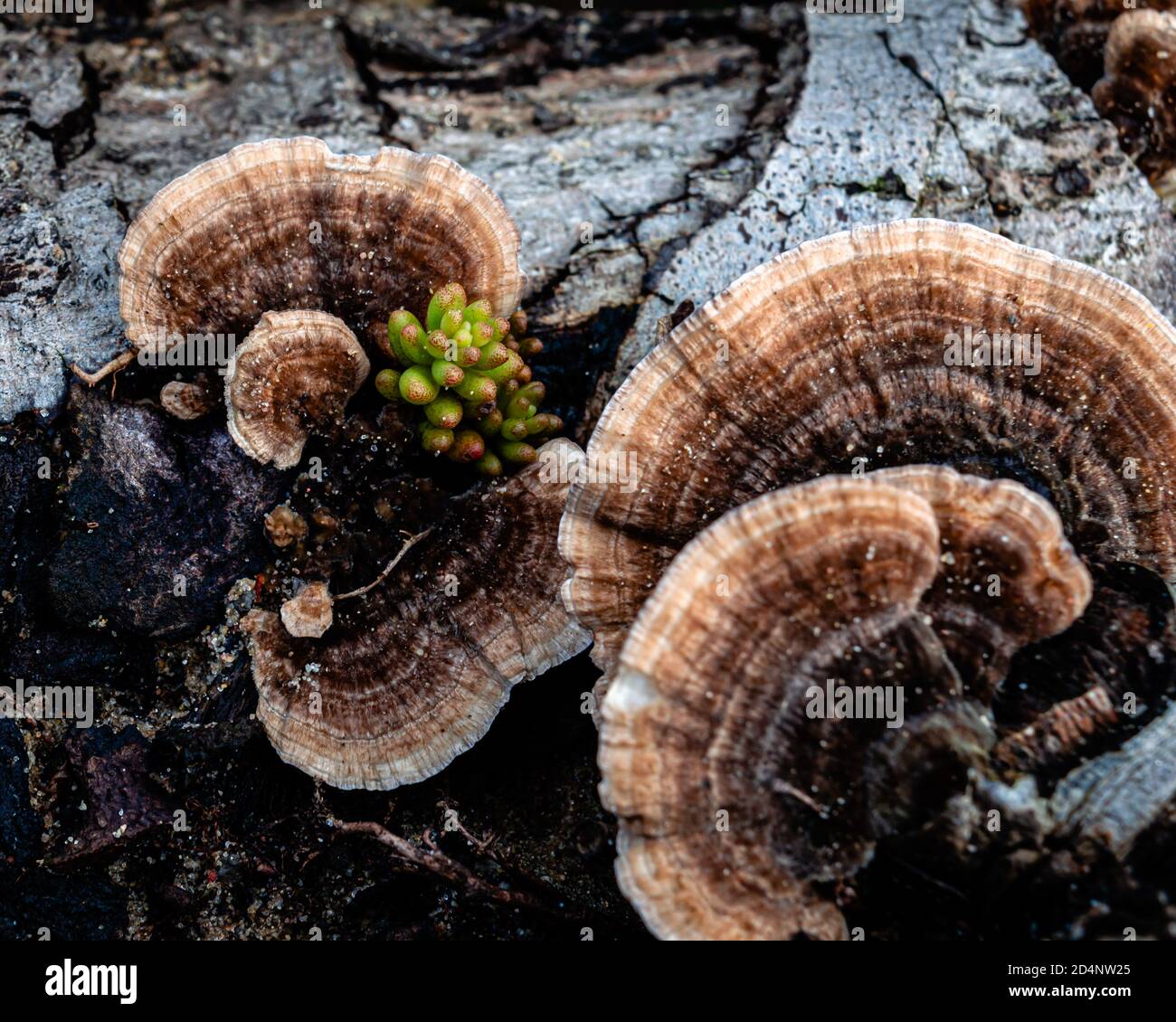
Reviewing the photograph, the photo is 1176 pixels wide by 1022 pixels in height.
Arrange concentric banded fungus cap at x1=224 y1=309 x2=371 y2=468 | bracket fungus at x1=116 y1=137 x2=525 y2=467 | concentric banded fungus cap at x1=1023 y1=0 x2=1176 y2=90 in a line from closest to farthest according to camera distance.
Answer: concentric banded fungus cap at x1=224 y1=309 x2=371 y2=468 < bracket fungus at x1=116 y1=137 x2=525 y2=467 < concentric banded fungus cap at x1=1023 y1=0 x2=1176 y2=90

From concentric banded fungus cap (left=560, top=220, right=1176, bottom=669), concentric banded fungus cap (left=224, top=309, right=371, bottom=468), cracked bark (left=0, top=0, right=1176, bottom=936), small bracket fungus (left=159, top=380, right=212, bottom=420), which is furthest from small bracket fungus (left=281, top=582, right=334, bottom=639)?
concentric banded fungus cap (left=560, top=220, right=1176, bottom=669)

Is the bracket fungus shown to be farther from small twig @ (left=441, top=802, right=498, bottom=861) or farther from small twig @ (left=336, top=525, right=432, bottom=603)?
small twig @ (left=441, top=802, right=498, bottom=861)

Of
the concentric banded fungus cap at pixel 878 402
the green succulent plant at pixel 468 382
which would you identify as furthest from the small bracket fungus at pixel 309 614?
the concentric banded fungus cap at pixel 878 402

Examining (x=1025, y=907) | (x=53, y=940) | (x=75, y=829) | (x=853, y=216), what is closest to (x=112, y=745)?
(x=75, y=829)

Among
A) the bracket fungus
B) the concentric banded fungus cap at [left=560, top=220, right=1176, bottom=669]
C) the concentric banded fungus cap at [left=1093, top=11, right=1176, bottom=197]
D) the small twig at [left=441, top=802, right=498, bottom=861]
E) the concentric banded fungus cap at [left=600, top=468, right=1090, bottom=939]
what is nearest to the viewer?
the concentric banded fungus cap at [left=600, top=468, right=1090, bottom=939]

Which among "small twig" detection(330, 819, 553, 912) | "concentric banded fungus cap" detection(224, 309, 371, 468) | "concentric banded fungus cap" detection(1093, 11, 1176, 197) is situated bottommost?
"small twig" detection(330, 819, 553, 912)

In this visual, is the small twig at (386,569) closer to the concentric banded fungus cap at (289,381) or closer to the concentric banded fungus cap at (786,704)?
the concentric banded fungus cap at (289,381)
